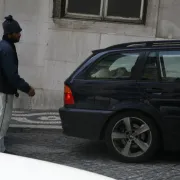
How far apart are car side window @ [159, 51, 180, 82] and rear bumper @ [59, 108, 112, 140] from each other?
897mm

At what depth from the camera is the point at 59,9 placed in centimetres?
1091

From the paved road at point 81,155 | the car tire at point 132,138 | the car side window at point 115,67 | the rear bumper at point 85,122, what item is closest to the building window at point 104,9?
the paved road at point 81,155

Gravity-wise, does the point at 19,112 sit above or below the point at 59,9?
below

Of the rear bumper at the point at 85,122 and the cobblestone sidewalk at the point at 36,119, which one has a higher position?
the rear bumper at the point at 85,122

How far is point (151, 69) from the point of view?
6816mm

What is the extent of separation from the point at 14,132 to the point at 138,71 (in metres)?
3.07

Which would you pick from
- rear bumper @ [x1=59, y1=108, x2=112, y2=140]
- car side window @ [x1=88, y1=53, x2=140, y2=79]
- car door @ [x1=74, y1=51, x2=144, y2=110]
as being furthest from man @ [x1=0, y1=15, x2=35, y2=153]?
car side window @ [x1=88, y1=53, x2=140, y2=79]

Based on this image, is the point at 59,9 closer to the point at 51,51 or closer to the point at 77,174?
the point at 51,51

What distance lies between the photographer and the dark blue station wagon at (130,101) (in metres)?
6.64

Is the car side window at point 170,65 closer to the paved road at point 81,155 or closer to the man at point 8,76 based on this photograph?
the paved road at point 81,155

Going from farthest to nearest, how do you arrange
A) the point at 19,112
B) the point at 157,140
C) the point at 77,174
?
1. the point at 19,112
2. the point at 157,140
3. the point at 77,174

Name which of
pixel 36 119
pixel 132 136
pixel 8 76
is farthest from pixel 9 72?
pixel 36 119

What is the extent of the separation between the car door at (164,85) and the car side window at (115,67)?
221 mm

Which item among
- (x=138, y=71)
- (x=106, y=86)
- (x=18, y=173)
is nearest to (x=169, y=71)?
(x=138, y=71)
